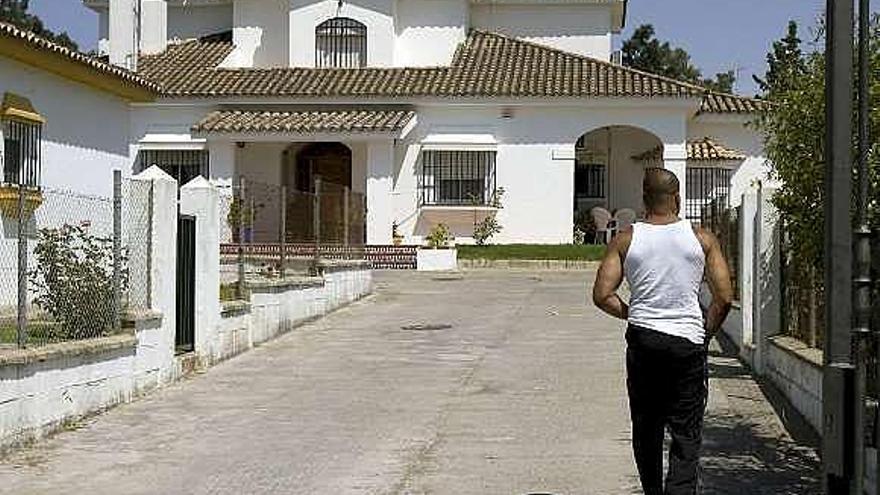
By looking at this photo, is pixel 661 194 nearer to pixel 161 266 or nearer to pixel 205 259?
pixel 161 266

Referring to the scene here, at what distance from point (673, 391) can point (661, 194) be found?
1.05 meters

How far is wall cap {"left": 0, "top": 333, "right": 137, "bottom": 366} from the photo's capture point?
9.85 metres

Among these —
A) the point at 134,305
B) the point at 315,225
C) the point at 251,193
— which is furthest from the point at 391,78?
the point at 134,305

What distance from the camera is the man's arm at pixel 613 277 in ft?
24.0

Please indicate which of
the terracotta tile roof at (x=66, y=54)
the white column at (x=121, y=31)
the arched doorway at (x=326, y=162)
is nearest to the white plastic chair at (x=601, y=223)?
the arched doorway at (x=326, y=162)

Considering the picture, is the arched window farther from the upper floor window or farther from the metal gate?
the metal gate

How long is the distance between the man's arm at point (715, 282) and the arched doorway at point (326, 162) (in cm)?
3182

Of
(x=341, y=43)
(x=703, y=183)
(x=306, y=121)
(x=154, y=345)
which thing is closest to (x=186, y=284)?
(x=154, y=345)

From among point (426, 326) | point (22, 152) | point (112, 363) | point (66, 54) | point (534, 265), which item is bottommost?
point (426, 326)

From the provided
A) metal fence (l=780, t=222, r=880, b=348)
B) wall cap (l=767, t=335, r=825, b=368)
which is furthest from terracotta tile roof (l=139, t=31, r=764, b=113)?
wall cap (l=767, t=335, r=825, b=368)

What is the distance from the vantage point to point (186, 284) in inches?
571

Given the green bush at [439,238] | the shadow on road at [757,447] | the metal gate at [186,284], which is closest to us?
the shadow on road at [757,447]

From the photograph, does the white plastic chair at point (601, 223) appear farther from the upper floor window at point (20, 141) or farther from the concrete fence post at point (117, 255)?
the concrete fence post at point (117, 255)

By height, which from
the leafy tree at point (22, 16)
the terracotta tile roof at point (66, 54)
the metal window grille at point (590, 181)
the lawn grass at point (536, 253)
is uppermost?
the leafy tree at point (22, 16)
